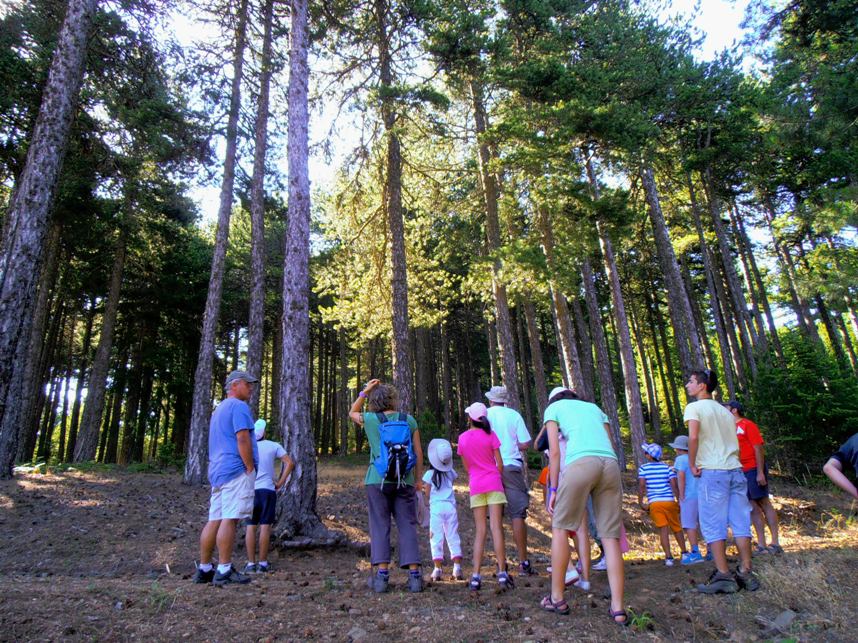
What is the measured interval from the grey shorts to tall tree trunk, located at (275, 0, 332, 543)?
3225mm

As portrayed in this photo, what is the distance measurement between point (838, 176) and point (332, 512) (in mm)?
20069

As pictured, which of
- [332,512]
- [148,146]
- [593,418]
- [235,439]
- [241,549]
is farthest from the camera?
[148,146]

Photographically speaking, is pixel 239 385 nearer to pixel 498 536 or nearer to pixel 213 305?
pixel 498 536

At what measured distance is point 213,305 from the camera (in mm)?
12734

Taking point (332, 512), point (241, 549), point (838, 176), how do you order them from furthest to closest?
1. point (838, 176)
2. point (332, 512)
3. point (241, 549)

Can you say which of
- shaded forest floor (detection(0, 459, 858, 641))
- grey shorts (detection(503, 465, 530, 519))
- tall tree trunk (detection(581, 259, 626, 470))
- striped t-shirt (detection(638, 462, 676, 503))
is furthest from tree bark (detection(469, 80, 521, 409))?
grey shorts (detection(503, 465, 530, 519))

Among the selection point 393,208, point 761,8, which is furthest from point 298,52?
point 761,8

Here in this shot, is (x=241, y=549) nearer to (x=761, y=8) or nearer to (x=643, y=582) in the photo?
(x=643, y=582)

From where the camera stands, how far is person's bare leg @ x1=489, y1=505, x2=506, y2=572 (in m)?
4.89

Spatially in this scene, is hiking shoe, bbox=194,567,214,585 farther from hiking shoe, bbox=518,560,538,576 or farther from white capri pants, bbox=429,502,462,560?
hiking shoe, bbox=518,560,538,576

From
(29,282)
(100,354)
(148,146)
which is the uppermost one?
(148,146)

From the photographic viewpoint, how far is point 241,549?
25.2 ft

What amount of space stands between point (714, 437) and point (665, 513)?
8.20 feet

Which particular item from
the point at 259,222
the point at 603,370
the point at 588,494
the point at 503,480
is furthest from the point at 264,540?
the point at 603,370
